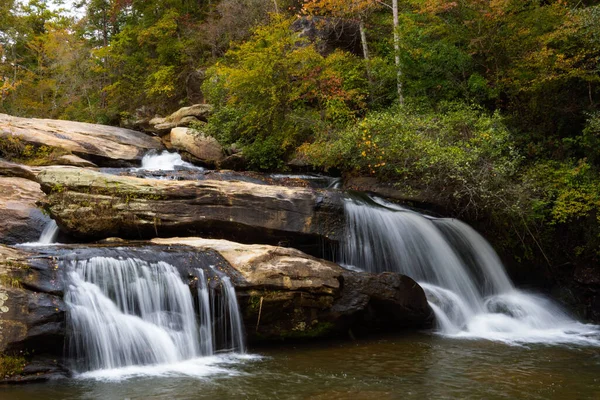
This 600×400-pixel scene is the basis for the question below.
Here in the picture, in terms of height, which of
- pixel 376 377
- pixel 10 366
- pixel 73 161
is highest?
pixel 73 161

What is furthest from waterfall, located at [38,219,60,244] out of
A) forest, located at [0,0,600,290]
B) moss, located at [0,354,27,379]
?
forest, located at [0,0,600,290]

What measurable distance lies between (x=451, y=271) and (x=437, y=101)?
691 cm

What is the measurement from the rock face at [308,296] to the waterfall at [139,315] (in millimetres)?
417

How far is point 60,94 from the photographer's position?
29.5 m

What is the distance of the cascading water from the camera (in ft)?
30.9

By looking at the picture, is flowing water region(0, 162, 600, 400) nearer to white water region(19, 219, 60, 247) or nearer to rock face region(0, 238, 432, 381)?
white water region(19, 219, 60, 247)

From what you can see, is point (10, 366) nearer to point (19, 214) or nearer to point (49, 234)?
point (49, 234)

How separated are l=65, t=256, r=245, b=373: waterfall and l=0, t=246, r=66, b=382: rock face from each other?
20 centimetres

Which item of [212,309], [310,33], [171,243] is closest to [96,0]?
[310,33]

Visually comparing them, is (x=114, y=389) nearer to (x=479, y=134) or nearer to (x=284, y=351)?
(x=284, y=351)

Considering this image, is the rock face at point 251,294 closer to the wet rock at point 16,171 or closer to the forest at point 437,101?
the forest at point 437,101

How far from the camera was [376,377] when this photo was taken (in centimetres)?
605

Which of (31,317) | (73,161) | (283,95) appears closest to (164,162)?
(73,161)

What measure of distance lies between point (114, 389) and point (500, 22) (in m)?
14.5
